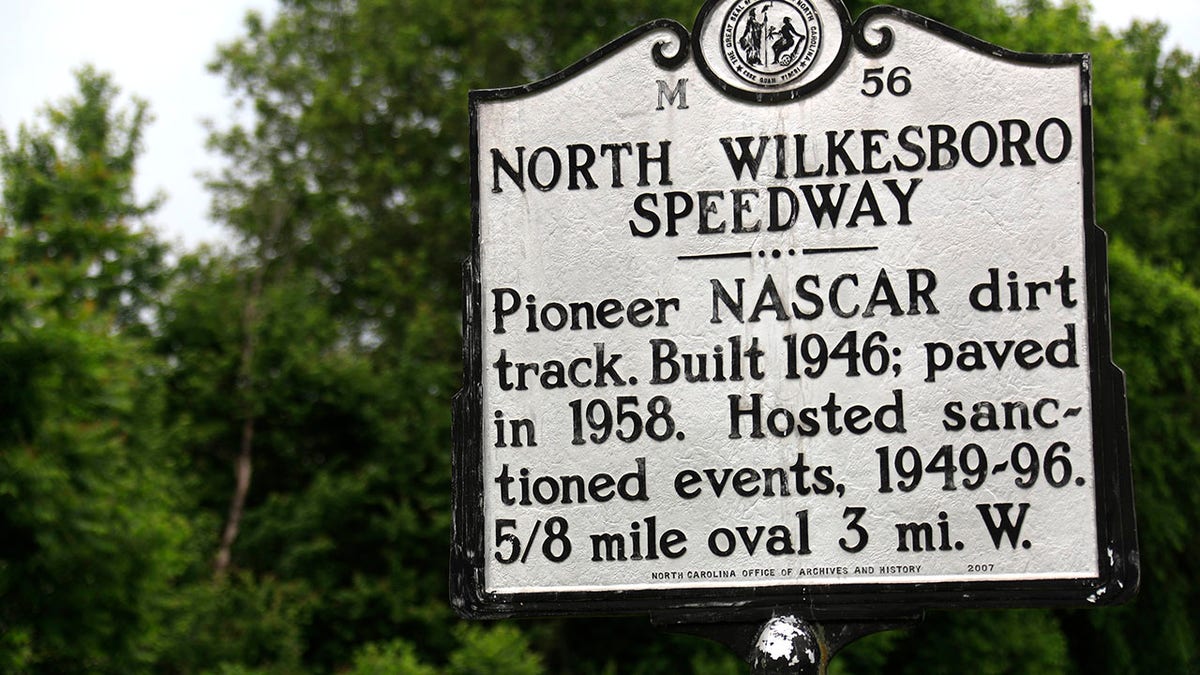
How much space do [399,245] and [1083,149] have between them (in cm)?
2446

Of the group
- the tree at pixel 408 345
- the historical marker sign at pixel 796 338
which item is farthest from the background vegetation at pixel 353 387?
the historical marker sign at pixel 796 338

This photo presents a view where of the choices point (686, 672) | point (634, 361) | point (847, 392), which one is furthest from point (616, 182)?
point (686, 672)

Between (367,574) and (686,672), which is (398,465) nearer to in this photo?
(367,574)

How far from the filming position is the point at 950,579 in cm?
572

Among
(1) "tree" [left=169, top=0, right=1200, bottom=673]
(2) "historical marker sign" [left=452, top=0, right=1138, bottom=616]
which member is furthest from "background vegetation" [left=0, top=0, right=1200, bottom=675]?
(2) "historical marker sign" [left=452, top=0, right=1138, bottom=616]

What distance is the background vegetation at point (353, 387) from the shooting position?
21516 millimetres

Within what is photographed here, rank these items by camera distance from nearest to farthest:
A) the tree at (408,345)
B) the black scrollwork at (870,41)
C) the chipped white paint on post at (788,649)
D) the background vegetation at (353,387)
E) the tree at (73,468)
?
the chipped white paint on post at (788,649) → the black scrollwork at (870,41) → the tree at (73,468) → the background vegetation at (353,387) → the tree at (408,345)

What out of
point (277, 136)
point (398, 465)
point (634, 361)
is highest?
point (277, 136)

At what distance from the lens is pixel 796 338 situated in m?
5.88

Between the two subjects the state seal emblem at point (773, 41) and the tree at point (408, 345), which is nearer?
the state seal emblem at point (773, 41)

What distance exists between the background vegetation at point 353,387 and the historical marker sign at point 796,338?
15.1 metres

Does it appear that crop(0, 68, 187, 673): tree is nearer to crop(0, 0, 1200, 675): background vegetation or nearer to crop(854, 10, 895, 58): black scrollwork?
crop(0, 0, 1200, 675): background vegetation

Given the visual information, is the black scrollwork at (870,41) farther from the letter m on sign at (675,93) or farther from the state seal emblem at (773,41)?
the letter m on sign at (675,93)

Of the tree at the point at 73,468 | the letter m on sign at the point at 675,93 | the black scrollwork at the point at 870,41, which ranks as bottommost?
the tree at the point at 73,468
